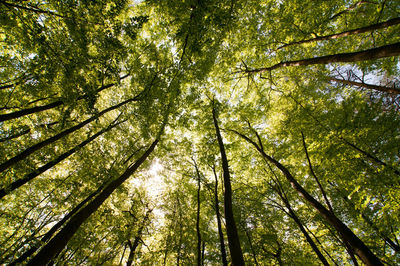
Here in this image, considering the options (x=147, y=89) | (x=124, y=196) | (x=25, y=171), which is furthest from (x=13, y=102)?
(x=124, y=196)

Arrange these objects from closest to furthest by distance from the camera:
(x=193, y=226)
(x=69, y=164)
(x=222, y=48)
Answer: (x=222, y=48)
(x=69, y=164)
(x=193, y=226)

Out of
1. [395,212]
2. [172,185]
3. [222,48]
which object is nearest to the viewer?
[395,212]

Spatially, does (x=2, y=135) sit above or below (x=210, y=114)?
below

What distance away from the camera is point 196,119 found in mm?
10898

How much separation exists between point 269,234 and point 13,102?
1947cm

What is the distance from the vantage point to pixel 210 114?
11.1 m

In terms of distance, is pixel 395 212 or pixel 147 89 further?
pixel 147 89

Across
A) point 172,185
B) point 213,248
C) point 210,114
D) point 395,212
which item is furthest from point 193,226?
point 395,212

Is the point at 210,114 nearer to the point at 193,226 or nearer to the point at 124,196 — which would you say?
the point at 124,196

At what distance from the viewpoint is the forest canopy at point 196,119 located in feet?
15.6

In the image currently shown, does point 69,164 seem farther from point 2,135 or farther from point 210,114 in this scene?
point 210,114

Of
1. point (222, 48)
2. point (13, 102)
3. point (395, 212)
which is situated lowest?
point (395, 212)

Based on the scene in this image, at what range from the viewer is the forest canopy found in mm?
4770

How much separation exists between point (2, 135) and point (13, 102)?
2505 mm
